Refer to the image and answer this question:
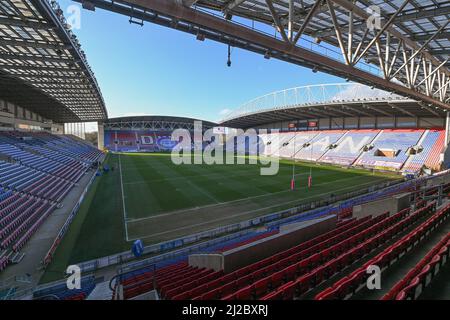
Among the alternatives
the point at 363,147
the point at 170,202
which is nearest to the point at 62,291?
the point at 170,202

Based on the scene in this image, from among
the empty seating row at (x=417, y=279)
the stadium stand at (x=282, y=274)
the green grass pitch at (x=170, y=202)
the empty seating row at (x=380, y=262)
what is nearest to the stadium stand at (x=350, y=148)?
the green grass pitch at (x=170, y=202)

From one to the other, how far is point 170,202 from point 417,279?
1747 cm

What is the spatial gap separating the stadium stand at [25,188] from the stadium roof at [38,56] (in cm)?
733

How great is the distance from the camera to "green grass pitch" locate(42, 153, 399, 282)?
41.8 ft

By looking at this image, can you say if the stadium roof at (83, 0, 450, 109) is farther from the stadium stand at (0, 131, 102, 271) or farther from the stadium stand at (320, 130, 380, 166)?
the stadium stand at (320, 130, 380, 166)

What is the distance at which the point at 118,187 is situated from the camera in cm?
2467

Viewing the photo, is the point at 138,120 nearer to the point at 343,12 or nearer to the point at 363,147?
the point at 363,147

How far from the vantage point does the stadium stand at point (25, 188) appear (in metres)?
12.1

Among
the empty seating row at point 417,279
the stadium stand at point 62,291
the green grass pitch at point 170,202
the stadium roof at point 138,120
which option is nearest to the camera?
the empty seating row at point 417,279

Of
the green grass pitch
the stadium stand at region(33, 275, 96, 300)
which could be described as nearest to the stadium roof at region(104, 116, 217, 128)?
the green grass pitch

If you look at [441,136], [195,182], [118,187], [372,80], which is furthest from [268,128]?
[372,80]

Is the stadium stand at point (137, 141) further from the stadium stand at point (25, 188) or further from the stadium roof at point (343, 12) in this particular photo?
the stadium roof at point (343, 12)

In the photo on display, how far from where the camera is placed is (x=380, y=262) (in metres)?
5.66

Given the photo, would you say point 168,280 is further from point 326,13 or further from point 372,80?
point 372,80
